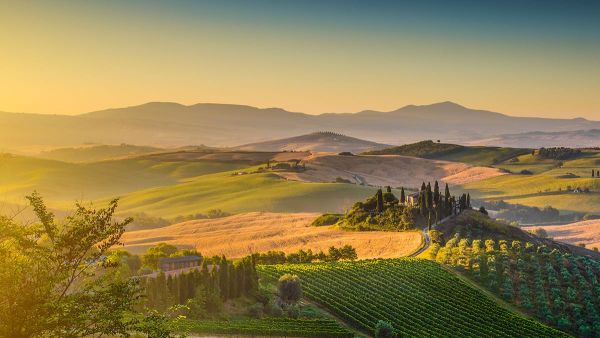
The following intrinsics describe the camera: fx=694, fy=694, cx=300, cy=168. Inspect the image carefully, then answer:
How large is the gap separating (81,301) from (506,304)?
60.9m

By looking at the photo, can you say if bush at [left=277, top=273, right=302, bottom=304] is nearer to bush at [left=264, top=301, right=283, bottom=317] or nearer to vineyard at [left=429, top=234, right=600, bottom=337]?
bush at [left=264, top=301, right=283, bottom=317]

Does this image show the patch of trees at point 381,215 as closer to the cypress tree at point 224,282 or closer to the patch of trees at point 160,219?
the patch of trees at point 160,219

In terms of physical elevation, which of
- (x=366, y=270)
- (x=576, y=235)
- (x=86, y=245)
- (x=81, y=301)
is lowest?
(x=576, y=235)

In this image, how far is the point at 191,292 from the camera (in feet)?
194

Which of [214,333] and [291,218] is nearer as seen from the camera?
[214,333]

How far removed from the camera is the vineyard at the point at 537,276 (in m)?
Result: 74.8

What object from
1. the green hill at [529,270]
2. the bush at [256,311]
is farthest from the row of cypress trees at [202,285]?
the green hill at [529,270]

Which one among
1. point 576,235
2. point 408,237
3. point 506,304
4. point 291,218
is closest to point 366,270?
point 506,304

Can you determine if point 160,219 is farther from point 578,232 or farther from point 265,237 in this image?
point 578,232

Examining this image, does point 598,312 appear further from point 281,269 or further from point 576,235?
point 576,235

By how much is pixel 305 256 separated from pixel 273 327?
43967 millimetres

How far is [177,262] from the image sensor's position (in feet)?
290

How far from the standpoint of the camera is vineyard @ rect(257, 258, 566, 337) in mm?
63938

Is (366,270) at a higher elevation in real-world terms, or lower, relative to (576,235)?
higher
